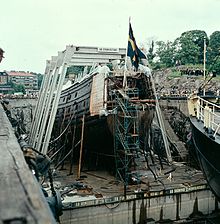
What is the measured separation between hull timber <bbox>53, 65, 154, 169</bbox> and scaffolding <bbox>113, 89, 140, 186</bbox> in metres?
0.11

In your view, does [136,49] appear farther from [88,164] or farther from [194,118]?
[88,164]

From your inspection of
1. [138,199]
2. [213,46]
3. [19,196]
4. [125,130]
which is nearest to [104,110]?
[125,130]

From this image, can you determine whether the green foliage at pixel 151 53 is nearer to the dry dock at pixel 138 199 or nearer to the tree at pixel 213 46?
the tree at pixel 213 46

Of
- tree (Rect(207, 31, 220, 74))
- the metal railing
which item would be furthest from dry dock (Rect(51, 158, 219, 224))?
tree (Rect(207, 31, 220, 74))

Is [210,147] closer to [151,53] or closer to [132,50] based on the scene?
[132,50]

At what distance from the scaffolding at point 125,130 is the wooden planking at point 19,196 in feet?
27.7

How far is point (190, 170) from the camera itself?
11.9m

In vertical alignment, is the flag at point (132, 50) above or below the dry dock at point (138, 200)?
above

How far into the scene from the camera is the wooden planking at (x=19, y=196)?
104 cm

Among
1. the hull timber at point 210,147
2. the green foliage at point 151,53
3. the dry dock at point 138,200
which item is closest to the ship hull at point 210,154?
the hull timber at point 210,147

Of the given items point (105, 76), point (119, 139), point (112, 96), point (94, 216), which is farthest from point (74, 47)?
point (94, 216)

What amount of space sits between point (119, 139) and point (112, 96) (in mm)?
1653

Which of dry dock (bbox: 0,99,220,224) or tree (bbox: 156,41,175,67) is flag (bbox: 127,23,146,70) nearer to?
dry dock (bbox: 0,99,220,224)

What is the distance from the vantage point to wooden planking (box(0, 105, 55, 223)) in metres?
1.04
